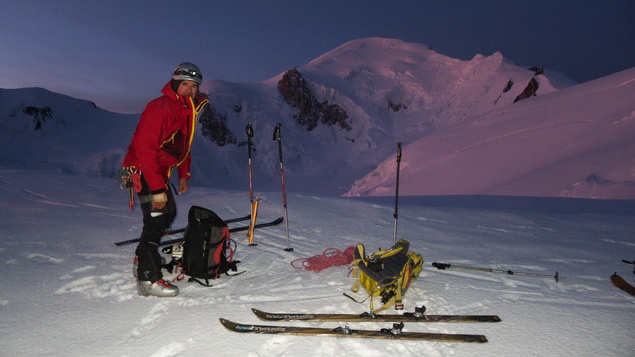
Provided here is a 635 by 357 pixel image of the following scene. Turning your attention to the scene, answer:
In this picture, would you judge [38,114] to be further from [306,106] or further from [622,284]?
[622,284]

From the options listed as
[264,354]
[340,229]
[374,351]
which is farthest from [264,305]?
[340,229]

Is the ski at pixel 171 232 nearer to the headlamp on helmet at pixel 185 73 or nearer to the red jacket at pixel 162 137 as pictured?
the red jacket at pixel 162 137

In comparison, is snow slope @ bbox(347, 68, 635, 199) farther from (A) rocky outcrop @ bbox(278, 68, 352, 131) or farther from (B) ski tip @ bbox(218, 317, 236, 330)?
(A) rocky outcrop @ bbox(278, 68, 352, 131)

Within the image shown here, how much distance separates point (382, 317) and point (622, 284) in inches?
124

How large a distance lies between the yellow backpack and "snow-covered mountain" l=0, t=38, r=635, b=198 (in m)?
9.56

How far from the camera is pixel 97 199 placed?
26.6 feet

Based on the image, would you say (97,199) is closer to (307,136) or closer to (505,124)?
(505,124)

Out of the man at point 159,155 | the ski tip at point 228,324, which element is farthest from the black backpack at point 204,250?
the ski tip at point 228,324

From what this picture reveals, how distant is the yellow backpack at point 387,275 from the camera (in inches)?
133

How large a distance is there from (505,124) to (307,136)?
37396mm

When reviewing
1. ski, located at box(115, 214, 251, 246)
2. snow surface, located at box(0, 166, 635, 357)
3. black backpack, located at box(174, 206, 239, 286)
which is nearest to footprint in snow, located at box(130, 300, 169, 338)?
snow surface, located at box(0, 166, 635, 357)

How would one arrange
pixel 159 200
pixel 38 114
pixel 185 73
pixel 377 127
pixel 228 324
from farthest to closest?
pixel 377 127, pixel 38 114, pixel 185 73, pixel 159 200, pixel 228 324

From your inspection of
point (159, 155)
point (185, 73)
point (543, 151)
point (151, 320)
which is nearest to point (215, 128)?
point (543, 151)

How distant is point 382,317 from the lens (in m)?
3.10
